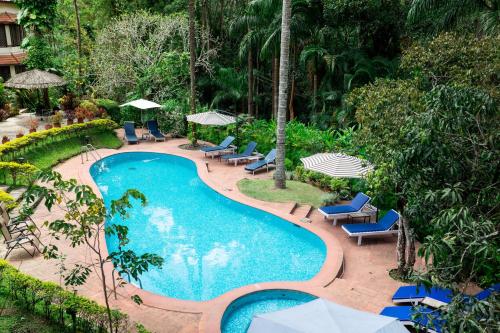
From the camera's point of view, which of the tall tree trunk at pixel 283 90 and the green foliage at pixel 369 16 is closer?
the tall tree trunk at pixel 283 90

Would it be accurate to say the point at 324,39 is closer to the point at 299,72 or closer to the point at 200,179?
the point at 299,72

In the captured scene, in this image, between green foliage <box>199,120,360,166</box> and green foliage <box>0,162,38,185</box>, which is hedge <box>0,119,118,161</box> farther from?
green foliage <box>199,120,360,166</box>

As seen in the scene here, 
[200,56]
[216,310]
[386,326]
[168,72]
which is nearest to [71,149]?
[168,72]

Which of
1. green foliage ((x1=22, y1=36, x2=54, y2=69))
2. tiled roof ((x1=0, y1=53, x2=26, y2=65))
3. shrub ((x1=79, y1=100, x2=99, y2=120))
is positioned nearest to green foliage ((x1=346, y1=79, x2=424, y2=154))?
shrub ((x1=79, y1=100, x2=99, y2=120))

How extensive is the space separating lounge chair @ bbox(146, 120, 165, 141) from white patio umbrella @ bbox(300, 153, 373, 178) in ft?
39.2

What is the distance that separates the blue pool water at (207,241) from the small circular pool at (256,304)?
926 mm

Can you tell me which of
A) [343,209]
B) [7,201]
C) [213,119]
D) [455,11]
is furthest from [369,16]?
[7,201]

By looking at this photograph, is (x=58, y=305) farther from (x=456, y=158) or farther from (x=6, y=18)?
(x=6, y=18)

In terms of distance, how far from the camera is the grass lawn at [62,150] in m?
17.8

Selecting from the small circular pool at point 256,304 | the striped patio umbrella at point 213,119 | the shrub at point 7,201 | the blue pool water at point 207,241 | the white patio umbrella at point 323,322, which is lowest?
the blue pool water at point 207,241

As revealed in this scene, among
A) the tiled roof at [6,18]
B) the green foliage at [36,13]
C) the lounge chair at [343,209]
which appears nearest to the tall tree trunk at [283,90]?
the lounge chair at [343,209]

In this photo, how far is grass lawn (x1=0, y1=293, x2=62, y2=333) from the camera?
6.79 m

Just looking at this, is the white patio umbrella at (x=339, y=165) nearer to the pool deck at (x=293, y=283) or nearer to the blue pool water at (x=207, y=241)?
the pool deck at (x=293, y=283)

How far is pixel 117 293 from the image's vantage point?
862 cm
